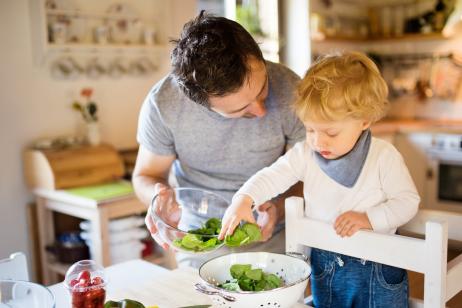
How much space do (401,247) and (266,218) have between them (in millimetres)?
404

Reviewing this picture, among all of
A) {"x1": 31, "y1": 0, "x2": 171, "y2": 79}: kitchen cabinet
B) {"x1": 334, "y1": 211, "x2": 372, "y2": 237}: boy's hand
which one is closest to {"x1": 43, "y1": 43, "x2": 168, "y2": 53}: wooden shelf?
{"x1": 31, "y1": 0, "x2": 171, "y2": 79}: kitchen cabinet

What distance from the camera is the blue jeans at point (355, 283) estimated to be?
1.16 m

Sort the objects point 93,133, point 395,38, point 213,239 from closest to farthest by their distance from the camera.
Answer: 1. point 213,239
2. point 93,133
3. point 395,38

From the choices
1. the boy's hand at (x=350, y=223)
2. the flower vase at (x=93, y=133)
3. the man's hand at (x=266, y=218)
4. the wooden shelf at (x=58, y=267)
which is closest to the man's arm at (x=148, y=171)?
the man's hand at (x=266, y=218)

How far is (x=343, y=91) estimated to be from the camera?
1.15 meters

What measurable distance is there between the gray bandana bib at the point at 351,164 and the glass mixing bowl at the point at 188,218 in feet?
0.96

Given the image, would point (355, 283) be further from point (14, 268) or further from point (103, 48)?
point (103, 48)

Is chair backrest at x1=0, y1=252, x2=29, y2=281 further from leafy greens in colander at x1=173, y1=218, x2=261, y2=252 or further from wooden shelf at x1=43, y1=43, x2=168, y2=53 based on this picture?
wooden shelf at x1=43, y1=43, x2=168, y2=53

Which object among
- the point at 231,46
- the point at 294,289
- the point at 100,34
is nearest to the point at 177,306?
the point at 294,289

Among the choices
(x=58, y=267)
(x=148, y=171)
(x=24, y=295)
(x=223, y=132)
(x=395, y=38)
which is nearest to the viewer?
(x=24, y=295)

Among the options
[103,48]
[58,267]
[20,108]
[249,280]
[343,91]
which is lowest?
[58,267]

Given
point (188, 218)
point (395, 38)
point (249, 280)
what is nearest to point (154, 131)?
point (188, 218)

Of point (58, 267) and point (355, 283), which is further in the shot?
point (58, 267)

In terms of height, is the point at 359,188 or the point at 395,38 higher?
the point at 395,38
